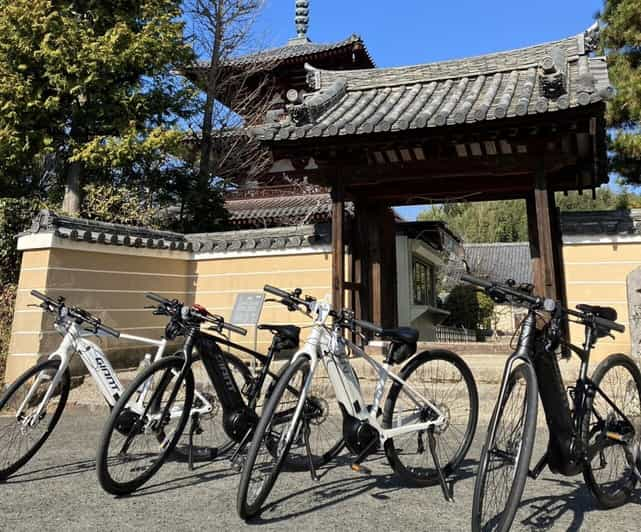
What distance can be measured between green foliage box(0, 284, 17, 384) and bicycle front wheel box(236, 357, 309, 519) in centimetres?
496

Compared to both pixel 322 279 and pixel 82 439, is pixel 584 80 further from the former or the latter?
pixel 82 439

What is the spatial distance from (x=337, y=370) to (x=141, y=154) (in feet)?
23.4

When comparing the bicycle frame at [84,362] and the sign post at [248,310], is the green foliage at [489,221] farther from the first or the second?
the bicycle frame at [84,362]

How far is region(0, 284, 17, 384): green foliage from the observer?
20.0ft

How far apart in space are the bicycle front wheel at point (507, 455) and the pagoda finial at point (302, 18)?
1768cm

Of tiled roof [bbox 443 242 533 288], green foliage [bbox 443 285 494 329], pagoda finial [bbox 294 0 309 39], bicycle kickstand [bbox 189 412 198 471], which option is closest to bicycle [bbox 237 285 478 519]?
bicycle kickstand [bbox 189 412 198 471]

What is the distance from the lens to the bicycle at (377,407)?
97.0 inches

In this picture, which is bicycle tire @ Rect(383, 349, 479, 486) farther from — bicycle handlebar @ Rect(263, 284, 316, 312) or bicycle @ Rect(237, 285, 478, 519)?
bicycle handlebar @ Rect(263, 284, 316, 312)

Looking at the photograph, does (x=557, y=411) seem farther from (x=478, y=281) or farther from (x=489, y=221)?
(x=489, y=221)

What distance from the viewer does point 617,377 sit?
8.73ft

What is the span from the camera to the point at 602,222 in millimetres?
6160

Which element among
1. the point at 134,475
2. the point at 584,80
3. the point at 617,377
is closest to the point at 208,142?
the point at 584,80

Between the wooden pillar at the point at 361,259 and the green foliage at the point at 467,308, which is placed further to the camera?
the green foliage at the point at 467,308

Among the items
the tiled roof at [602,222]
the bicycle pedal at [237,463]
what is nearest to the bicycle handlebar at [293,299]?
the bicycle pedal at [237,463]
